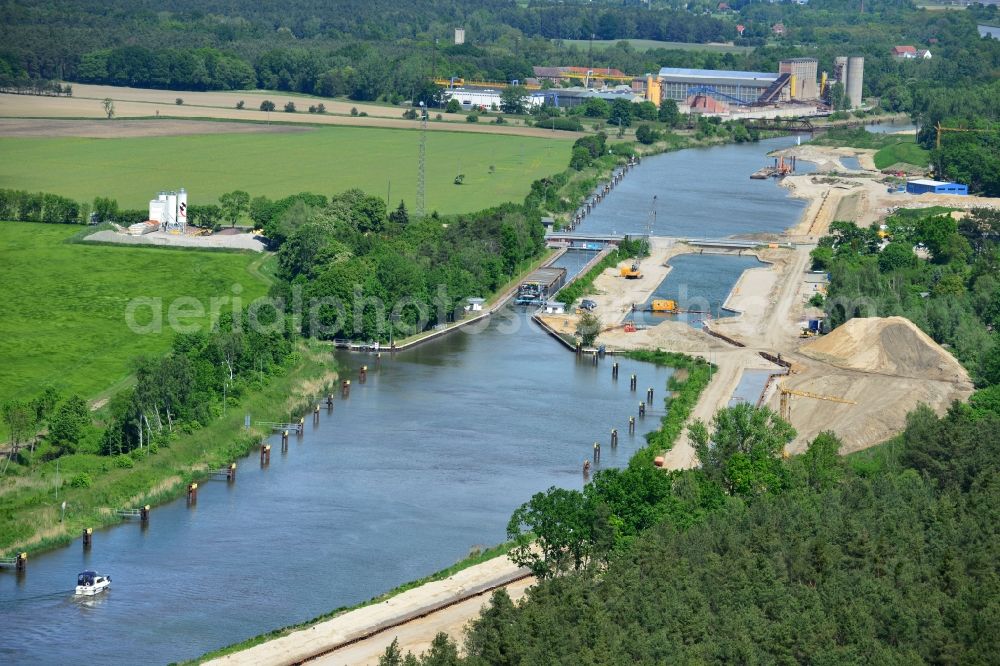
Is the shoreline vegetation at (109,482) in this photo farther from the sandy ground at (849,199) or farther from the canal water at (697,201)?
the sandy ground at (849,199)

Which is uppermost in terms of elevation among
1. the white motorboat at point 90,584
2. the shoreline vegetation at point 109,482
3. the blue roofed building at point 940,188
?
the blue roofed building at point 940,188

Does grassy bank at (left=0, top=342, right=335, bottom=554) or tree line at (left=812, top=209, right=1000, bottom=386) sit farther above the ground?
tree line at (left=812, top=209, right=1000, bottom=386)

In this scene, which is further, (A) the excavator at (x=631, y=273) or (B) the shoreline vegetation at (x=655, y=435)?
(A) the excavator at (x=631, y=273)

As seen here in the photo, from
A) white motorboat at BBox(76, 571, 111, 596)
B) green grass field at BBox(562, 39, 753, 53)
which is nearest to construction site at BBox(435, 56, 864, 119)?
green grass field at BBox(562, 39, 753, 53)

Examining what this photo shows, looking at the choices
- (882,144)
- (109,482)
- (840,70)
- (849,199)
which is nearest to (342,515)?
(109,482)

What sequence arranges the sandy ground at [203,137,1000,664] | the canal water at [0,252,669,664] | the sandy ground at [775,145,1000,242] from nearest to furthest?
the sandy ground at [203,137,1000,664]
the canal water at [0,252,669,664]
the sandy ground at [775,145,1000,242]

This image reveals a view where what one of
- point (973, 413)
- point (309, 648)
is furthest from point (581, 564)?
point (973, 413)

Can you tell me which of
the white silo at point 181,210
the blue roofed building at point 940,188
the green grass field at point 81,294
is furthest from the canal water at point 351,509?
the blue roofed building at point 940,188

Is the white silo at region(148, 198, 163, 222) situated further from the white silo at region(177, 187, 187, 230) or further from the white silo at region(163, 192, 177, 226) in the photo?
the white silo at region(177, 187, 187, 230)
